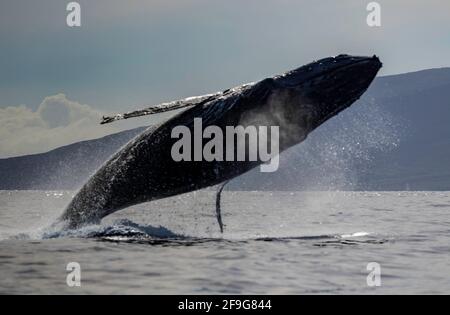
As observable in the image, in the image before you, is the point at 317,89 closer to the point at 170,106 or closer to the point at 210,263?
the point at 170,106

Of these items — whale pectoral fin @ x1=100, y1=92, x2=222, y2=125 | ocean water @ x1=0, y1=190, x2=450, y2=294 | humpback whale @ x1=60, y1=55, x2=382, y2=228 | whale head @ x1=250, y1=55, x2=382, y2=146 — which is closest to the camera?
ocean water @ x1=0, y1=190, x2=450, y2=294

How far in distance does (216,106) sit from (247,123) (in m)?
0.78

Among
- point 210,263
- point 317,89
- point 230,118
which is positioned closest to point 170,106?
point 230,118

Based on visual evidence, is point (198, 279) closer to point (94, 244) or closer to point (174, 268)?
point (174, 268)

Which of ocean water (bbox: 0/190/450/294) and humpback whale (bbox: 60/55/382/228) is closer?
ocean water (bbox: 0/190/450/294)

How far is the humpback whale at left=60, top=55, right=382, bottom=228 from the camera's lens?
14.1 metres

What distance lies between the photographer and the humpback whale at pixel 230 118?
14.1m

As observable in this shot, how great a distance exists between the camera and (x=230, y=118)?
47.0 feet

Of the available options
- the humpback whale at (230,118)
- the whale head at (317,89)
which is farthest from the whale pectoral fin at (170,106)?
the whale head at (317,89)

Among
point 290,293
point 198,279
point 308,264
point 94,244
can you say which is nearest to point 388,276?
point 308,264

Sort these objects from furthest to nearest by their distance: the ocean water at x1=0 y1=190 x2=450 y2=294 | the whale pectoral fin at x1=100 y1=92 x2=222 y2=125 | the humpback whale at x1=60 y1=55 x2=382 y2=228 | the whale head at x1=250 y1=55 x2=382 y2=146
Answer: the whale pectoral fin at x1=100 y1=92 x2=222 y2=125 → the humpback whale at x1=60 y1=55 x2=382 y2=228 → the whale head at x1=250 y1=55 x2=382 y2=146 → the ocean water at x1=0 y1=190 x2=450 y2=294

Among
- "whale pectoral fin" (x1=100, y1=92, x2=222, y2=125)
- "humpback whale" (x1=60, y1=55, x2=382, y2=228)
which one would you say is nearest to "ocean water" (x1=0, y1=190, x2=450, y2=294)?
"humpback whale" (x1=60, y1=55, x2=382, y2=228)

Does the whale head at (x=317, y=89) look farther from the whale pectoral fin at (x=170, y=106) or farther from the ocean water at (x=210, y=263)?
the ocean water at (x=210, y=263)

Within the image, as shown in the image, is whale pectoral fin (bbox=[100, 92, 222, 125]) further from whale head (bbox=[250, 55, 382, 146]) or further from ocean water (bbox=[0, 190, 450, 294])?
ocean water (bbox=[0, 190, 450, 294])
